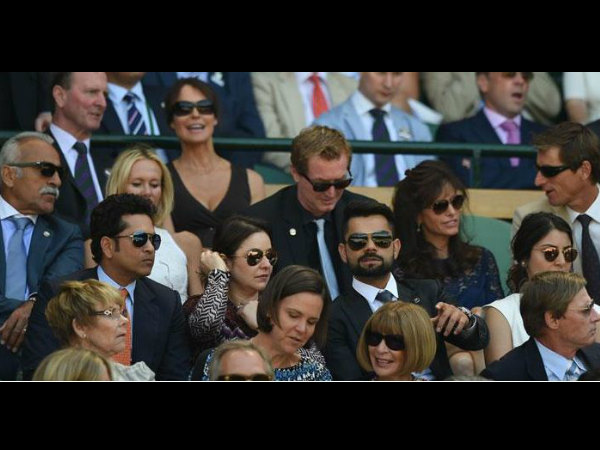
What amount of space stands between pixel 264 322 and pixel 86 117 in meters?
→ 2.27

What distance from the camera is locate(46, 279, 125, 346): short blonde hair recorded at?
10.1 metres

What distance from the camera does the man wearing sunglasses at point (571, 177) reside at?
39.7 ft

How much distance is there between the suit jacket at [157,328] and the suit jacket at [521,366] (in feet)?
5.68

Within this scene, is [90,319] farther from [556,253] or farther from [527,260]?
[556,253]

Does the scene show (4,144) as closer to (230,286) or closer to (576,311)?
(230,286)

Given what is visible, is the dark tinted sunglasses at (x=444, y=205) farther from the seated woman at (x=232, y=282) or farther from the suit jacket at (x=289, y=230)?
the seated woman at (x=232, y=282)

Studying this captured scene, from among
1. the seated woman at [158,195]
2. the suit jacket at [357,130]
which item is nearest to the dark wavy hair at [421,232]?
the seated woman at [158,195]

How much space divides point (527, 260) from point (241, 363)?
2.35 m

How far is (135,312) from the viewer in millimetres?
10711

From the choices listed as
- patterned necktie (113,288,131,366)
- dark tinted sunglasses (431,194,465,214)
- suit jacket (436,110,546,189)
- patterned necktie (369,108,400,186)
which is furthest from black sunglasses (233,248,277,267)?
suit jacket (436,110,546,189)

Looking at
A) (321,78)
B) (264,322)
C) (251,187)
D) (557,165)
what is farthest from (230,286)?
(321,78)

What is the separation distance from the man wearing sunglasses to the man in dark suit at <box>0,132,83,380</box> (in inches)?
116

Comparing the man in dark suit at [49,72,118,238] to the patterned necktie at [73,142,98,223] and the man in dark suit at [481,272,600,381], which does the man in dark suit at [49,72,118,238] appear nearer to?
the patterned necktie at [73,142,98,223]

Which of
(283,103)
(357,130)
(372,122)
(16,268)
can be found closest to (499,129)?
(372,122)
